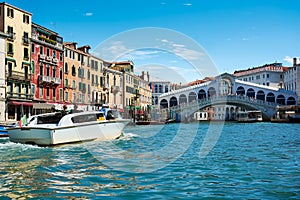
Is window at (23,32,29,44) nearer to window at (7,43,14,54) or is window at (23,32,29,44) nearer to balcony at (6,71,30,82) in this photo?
window at (7,43,14,54)

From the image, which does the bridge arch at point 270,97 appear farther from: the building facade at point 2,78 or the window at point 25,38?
the building facade at point 2,78

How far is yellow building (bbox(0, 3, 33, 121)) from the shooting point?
897 inches

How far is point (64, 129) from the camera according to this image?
11.5m

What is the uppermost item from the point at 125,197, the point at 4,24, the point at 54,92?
the point at 4,24

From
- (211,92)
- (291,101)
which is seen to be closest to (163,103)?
(211,92)

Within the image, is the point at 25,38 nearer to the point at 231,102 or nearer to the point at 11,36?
the point at 11,36

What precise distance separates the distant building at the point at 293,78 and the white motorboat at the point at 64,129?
147 feet

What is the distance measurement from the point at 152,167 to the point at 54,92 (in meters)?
22.3

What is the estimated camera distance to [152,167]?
7402mm

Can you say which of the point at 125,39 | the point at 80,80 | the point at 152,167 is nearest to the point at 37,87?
the point at 80,80

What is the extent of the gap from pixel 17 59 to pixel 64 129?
14.3 m

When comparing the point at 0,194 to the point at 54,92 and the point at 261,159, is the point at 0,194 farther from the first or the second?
the point at 54,92

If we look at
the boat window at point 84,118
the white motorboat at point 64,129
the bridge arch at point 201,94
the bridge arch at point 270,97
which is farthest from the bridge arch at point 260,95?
the boat window at point 84,118

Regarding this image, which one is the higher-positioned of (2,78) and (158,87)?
(158,87)
